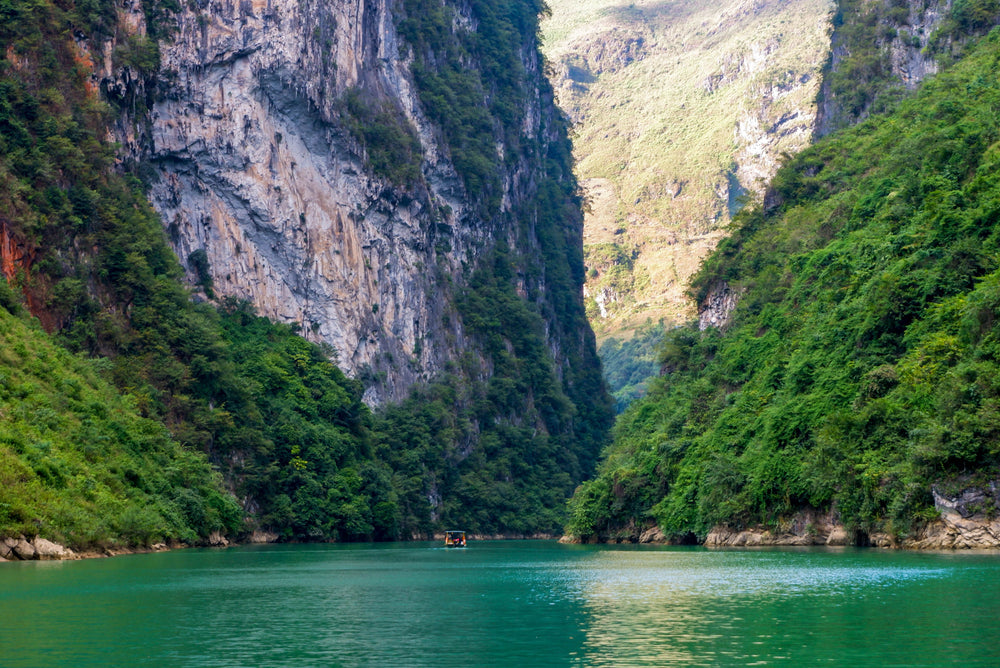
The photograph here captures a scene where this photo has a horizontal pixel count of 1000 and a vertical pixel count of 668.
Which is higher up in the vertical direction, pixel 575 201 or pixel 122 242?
pixel 575 201

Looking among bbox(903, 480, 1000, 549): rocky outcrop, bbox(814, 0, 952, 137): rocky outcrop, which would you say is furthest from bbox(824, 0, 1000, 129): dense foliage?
bbox(903, 480, 1000, 549): rocky outcrop

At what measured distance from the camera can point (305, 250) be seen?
311 ft

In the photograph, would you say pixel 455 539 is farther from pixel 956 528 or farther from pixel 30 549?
pixel 956 528

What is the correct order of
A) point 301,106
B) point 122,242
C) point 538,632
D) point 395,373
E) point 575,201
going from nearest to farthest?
point 538,632 < point 122,242 < point 301,106 < point 395,373 < point 575,201

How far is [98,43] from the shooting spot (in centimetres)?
7956

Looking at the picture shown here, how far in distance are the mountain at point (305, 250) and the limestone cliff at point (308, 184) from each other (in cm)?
20

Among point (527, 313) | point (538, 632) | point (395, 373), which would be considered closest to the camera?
point (538, 632)

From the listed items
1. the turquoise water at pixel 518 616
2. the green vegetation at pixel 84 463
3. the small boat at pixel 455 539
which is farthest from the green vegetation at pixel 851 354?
the green vegetation at pixel 84 463

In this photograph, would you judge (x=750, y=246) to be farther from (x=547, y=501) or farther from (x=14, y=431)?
(x=14, y=431)

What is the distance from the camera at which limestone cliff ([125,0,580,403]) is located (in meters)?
88.2

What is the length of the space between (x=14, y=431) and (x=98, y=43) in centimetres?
4279

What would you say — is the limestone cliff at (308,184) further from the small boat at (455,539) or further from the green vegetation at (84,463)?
the small boat at (455,539)

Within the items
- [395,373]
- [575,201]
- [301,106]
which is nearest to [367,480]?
[395,373]

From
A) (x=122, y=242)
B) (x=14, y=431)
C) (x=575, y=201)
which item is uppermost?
(x=575, y=201)
